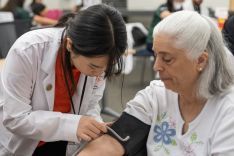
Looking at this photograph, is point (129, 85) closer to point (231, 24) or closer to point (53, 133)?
point (231, 24)

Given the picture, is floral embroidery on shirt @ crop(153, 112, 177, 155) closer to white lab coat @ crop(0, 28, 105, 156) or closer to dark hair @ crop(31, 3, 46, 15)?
white lab coat @ crop(0, 28, 105, 156)

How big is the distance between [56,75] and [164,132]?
47 centimetres

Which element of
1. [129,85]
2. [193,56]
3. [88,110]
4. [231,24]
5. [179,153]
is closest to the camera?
[193,56]

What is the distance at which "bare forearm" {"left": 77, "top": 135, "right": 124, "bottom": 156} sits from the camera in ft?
4.98

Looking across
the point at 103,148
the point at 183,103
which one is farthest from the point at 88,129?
the point at 183,103

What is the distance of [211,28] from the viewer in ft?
4.43

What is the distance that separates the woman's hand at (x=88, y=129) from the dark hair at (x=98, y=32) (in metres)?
0.24

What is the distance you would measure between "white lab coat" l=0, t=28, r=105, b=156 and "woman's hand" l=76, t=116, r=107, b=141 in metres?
0.02

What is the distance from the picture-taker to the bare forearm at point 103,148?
1.52m

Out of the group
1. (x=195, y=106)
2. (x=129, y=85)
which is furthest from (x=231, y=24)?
(x=129, y=85)

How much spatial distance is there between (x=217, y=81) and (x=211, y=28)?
18 centimetres

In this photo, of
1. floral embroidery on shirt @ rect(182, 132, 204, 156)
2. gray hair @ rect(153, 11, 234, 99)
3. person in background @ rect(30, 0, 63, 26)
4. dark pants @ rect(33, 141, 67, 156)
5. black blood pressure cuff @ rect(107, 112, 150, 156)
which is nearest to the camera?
gray hair @ rect(153, 11, 234, 99)

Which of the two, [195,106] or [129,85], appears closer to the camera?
[195,106]

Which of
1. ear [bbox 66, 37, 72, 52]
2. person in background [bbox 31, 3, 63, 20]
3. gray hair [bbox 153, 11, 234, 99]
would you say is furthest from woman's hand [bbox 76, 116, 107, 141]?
person in background [bbox 31, 3, 63, 20]
